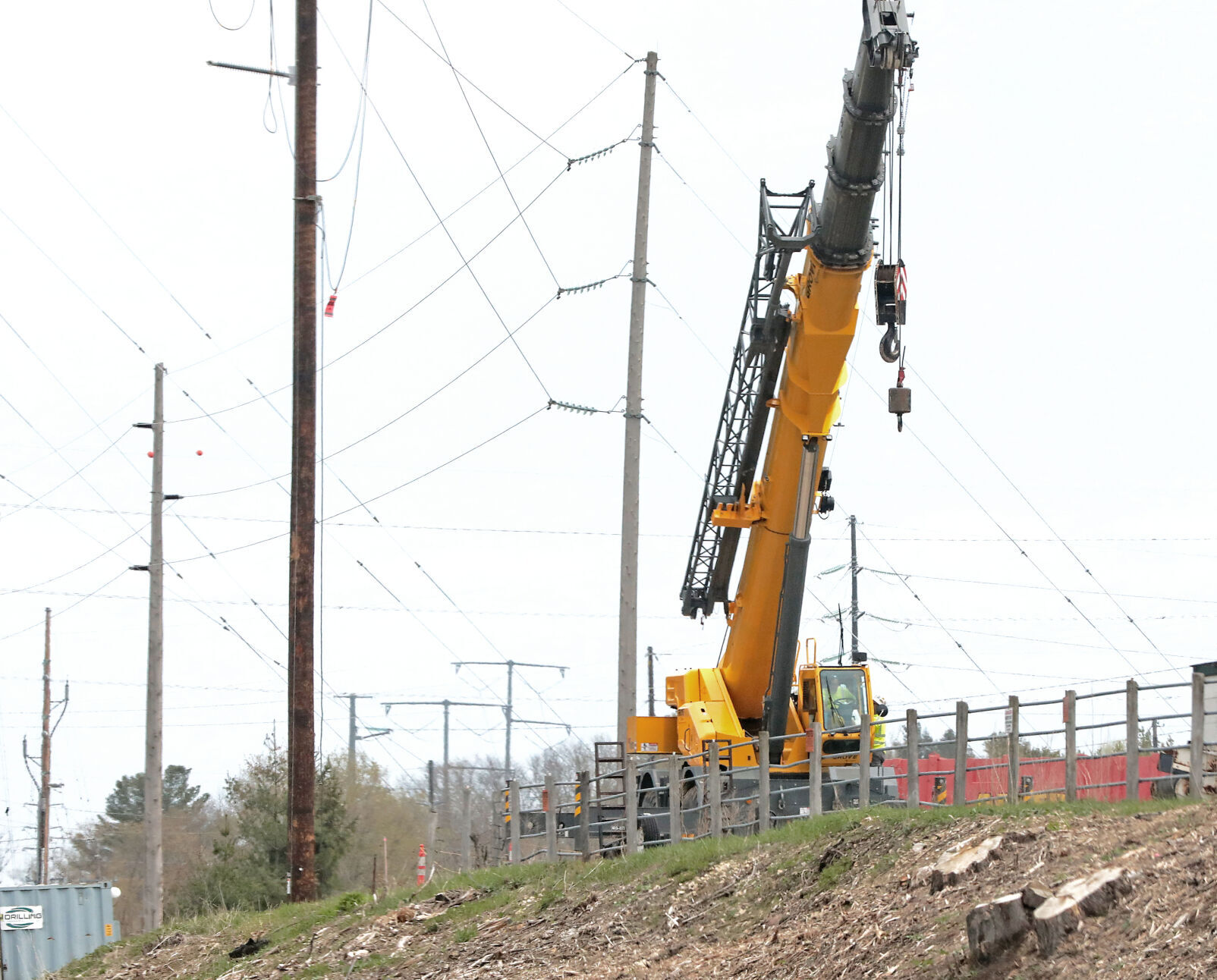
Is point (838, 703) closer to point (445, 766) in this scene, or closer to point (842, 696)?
point (842, 696)

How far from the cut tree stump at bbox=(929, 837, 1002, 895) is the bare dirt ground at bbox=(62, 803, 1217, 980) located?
0.07 meters

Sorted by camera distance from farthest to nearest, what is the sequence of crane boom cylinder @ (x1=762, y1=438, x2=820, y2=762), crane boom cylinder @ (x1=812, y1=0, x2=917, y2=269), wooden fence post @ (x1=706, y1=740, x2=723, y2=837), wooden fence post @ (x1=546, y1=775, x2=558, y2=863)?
wooden fence post @ (x1=546, y1=775, x2=558, y2=863)
crane boom cylinder @ (x1=762, y1=438, x2=820, y2=762)
wooden fence post @ (x1=706, y1=740, x2=723, y2=837)
crane boom cylinder @ (x1=812, y1=0, x2=917, y2=269)

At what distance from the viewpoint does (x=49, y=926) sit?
2681cm

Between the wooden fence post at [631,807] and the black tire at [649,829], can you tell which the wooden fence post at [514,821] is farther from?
the wooden fence post at [631,807]

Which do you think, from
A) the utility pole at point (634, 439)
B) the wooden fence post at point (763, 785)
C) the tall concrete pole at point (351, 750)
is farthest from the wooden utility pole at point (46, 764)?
the wooden fence post at point (763, 785)

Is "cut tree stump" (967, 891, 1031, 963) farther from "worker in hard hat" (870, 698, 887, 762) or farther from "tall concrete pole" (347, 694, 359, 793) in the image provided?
"tall concrete pole" (347, 694, 359, 793)

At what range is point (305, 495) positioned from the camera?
20078 millimetres

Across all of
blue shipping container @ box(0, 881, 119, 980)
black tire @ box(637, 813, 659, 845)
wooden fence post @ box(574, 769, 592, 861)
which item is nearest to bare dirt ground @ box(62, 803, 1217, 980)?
wooden fence post @ box(574, 769, 592, 861)

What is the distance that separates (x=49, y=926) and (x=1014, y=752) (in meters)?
18.8

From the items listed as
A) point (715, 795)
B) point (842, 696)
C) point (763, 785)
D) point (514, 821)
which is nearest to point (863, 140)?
point (763, 785)

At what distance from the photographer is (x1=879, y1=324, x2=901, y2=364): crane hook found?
57.4 ft

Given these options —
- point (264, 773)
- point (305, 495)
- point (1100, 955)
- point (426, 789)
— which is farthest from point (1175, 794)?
point (426, 789)

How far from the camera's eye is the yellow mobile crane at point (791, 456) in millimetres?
16891

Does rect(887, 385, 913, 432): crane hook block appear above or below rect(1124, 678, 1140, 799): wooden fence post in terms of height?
above
